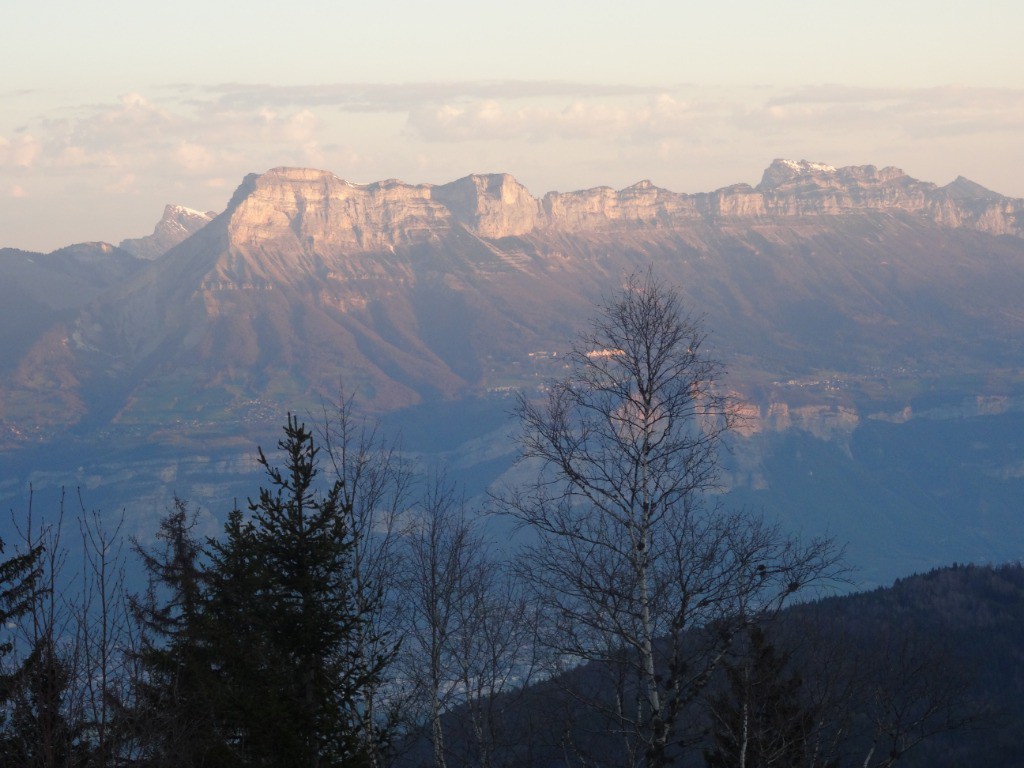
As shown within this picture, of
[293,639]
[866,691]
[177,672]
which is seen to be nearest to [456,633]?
[293,639]

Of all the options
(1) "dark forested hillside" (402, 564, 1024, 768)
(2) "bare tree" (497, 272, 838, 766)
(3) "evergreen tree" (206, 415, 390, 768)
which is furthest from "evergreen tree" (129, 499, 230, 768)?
(2) "bare tree" (497, 272, 838, 766)

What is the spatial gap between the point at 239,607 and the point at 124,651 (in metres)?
3.69

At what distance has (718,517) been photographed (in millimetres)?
18203

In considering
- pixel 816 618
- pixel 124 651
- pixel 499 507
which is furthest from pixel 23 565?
pixel 816 618

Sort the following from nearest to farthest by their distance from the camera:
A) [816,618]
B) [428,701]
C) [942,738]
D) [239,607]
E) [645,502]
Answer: [645,502]
[239,607]
[428,701]
[816,618]
[942,738]

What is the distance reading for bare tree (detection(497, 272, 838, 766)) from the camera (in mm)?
17359

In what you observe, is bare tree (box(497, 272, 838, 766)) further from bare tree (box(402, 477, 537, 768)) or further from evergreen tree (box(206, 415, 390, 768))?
bare tree (box(402, 477, 537, 768))

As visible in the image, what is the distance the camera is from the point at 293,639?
18391mm

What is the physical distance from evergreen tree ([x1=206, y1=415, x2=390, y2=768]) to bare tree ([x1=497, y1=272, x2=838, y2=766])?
2.77 m

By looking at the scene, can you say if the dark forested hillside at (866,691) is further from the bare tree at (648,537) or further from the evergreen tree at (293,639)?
the evergreen tree at (293,639)

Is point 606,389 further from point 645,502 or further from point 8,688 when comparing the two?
point 8,688

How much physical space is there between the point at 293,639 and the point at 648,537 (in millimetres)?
5137

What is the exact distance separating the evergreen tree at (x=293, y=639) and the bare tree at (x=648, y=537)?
2770 millimetres

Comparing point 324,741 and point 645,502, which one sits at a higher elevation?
point 645,502
